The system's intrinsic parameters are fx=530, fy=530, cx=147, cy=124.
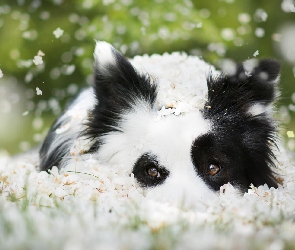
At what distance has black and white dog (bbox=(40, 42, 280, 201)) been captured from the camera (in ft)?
11.1

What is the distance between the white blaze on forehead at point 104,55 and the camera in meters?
3.58

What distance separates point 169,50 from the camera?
7547 mm

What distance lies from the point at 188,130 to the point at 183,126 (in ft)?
0.17

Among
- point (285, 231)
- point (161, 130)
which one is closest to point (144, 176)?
point (161, 130)

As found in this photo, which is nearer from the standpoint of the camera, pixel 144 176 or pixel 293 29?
pixel 144 176

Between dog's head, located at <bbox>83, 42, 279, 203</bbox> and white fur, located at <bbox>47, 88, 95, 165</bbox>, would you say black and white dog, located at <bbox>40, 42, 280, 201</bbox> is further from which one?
white fur, located at <bbox>47, 88, 95, 165</bbox>

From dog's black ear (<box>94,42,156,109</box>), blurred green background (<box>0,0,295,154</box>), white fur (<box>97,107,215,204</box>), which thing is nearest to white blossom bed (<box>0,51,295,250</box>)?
white fur (<box>97,107,215,204</box>)

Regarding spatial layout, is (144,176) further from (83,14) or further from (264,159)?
(83,14)

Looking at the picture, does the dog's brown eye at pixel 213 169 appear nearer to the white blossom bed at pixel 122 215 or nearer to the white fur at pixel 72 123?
the white blossom bed at pixel 122 215

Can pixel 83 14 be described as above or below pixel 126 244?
above

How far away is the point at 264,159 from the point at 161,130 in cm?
81

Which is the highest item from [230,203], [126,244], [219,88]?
[219,88]

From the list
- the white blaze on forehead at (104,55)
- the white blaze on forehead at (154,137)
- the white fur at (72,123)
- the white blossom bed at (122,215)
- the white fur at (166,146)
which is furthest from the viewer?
the white fur at (72,123)

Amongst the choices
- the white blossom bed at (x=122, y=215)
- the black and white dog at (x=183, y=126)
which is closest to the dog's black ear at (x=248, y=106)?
the black and white dog at (x=183, y=126)
